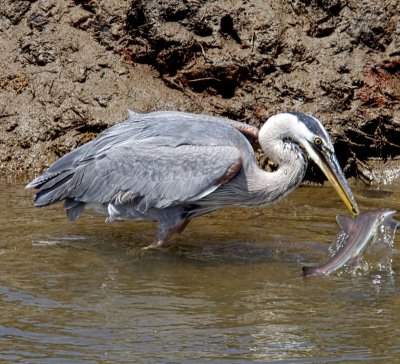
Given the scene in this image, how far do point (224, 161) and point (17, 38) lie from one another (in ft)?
12.6

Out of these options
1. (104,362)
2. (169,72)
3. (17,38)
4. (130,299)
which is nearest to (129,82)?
(169,72)

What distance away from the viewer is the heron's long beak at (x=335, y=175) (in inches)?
271

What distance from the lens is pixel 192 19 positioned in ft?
31.6

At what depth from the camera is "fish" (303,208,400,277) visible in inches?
246

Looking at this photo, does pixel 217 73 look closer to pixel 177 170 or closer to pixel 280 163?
pixel 280 163

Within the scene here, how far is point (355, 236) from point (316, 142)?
922 millimetres

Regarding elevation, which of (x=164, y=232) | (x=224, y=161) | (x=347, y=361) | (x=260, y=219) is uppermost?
(x=347, y=361)

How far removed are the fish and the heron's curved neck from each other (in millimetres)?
996

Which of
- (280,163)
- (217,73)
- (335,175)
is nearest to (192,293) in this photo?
(335,175)

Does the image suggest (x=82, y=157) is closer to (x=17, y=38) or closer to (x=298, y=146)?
(x=298, y=146)

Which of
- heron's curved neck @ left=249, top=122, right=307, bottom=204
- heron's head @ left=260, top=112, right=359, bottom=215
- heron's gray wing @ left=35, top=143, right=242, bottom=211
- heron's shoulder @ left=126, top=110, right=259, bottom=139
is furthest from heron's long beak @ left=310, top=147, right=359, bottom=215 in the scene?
heron's shoulder @ left=126, top=110, right=259, bottom=139

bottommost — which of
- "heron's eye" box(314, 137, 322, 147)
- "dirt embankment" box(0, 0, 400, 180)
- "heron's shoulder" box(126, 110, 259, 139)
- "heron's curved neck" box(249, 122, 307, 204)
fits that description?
"dirt embankment" box(0, 0, 400, 180)

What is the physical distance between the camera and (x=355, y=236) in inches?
249

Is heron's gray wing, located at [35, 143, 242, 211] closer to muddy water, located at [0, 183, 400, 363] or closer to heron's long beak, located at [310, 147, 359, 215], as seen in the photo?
muddy water, located at [0, 183, 400, 363]
